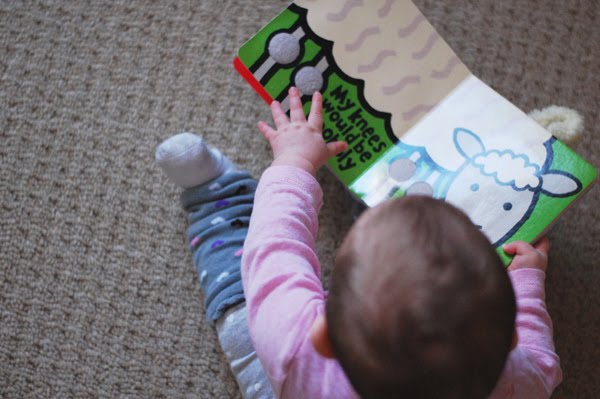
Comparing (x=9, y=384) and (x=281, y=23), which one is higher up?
(x=281, y=23)

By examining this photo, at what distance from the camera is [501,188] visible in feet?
1.99

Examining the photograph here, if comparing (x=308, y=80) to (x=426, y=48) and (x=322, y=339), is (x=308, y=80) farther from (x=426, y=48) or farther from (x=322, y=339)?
(x=322, y=339)

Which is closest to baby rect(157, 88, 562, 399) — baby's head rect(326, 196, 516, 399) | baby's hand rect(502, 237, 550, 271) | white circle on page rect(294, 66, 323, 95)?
baby's head rect(326, 196, 516, 399)

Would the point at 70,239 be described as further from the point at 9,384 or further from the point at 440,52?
the point at 440,52

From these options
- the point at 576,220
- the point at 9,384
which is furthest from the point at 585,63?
the point at 9,384

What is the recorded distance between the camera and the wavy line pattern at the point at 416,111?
25.6 inches

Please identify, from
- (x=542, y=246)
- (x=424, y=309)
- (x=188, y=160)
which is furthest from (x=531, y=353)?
(x=188, y=160)

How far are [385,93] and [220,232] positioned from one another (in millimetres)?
267

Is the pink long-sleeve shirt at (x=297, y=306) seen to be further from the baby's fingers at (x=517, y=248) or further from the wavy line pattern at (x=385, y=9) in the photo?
the wavy line pattern at (x=385, y=9)

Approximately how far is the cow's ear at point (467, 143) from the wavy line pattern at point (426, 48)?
97 millimetres

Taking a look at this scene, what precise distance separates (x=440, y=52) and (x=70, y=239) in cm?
56

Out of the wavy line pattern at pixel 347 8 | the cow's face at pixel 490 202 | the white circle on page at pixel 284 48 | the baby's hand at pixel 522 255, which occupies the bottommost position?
the baby's hand at pixel 522 255

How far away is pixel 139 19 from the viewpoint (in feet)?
2.79

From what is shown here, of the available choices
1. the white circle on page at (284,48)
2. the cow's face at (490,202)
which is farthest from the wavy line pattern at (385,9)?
the cow's face at (490,202)
